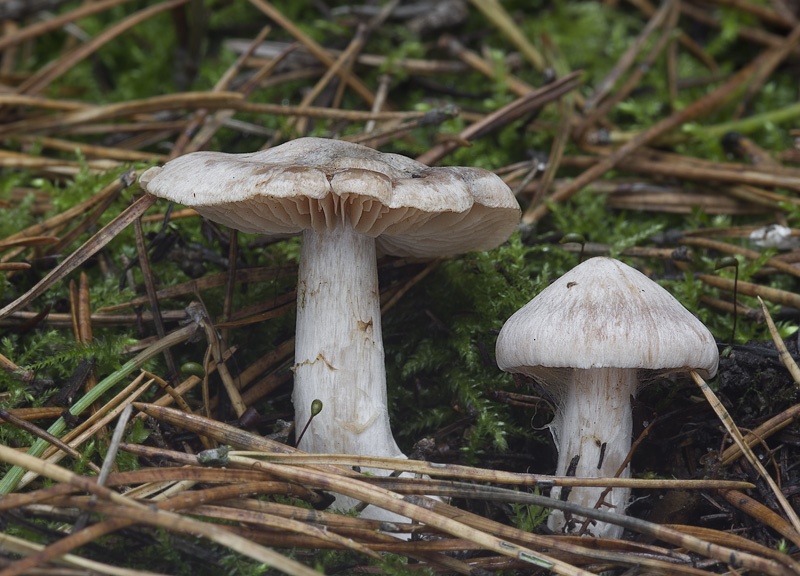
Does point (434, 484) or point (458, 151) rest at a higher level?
point (458, 151)

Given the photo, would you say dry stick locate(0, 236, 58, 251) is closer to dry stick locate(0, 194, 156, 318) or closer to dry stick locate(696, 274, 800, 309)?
dry stick locate(0, 194, 156, 318)

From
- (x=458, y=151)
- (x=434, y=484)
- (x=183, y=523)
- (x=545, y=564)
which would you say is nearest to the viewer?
(x=183, y=523)

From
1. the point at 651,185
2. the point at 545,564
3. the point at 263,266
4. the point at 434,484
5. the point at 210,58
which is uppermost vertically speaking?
the point at 210,58

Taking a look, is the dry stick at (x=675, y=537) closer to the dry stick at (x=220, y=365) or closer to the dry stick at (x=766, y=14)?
the dry stick at (x=220, y=365)

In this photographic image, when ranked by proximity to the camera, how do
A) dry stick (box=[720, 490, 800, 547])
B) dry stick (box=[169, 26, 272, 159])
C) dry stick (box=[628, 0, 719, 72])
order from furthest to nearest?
dry stick (box=[628, 0, 719, 72]) < dry stick (box=[169, 26, 272, 159]) < dry stick (box=[720, 490, 800, 547])

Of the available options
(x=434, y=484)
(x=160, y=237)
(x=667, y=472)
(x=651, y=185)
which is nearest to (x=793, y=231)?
(x=651, y=185)

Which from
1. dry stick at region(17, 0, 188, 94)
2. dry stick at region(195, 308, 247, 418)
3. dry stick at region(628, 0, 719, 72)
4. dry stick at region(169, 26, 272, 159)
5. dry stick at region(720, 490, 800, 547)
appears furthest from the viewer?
dry stick at region(628, 0, 719, 72)

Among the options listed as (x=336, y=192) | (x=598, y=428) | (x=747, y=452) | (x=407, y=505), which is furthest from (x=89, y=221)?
(x=747, y=452)

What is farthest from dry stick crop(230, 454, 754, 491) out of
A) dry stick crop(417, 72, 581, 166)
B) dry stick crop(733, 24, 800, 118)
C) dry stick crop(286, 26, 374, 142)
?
dry stick crop(733, 24, 800, 118)

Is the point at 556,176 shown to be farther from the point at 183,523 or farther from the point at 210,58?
the point at 183,523
